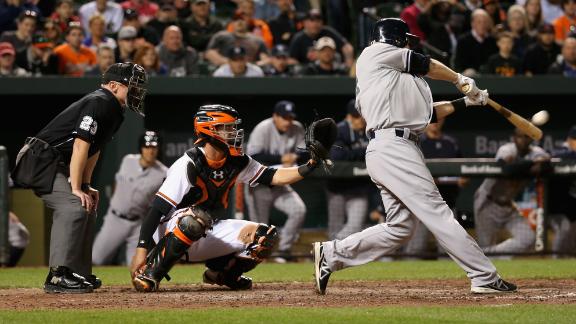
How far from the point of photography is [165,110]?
12898mm

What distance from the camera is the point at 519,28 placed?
1409 cm

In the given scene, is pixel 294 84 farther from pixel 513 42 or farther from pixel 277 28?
pixel 513 42

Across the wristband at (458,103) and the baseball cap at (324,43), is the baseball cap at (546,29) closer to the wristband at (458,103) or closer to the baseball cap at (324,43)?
the baseball cap at (324,43)

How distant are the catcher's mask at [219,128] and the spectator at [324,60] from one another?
5.71 m

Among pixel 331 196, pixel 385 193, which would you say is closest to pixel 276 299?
pixel 385 193

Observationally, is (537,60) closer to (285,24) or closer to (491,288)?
(285,24)

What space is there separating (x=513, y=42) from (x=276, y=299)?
8.03 meters

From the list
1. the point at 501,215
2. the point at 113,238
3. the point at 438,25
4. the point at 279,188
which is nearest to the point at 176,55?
the point at 279,188

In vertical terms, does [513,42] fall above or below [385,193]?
above

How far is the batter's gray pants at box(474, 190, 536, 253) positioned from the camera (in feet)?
36.6

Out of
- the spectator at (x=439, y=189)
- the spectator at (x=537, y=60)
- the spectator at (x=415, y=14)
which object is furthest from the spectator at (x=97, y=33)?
the spectator at (x=537, y=60)

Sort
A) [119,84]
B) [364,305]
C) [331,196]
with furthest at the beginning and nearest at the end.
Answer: [331,196] < [119,84] < [364,305]

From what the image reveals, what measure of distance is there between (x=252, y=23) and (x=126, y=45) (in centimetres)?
208

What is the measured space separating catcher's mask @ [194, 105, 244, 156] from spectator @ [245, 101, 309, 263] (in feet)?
13.4
